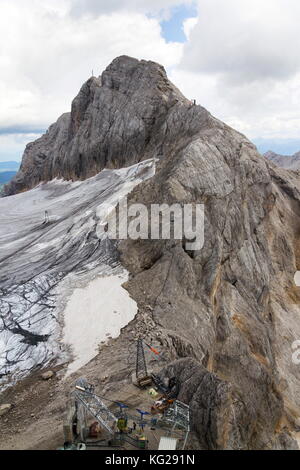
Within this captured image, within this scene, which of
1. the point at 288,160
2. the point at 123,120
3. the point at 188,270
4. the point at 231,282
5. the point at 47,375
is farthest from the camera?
the point at 288,160

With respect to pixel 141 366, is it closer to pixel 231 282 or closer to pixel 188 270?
pixel 188 270

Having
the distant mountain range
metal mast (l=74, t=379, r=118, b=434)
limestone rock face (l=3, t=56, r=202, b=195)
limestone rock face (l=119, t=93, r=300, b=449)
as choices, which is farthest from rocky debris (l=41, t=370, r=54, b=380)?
the distant mountain range

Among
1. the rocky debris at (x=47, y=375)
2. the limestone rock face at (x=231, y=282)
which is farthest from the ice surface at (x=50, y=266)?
the limestone rock face at (x=231, y=282)

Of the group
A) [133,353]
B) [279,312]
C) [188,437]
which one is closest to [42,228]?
[133,353]

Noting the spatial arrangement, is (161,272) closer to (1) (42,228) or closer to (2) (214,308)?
(2) (214,308)

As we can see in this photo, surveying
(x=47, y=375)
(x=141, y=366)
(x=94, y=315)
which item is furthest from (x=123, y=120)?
(x=141, y=366)
